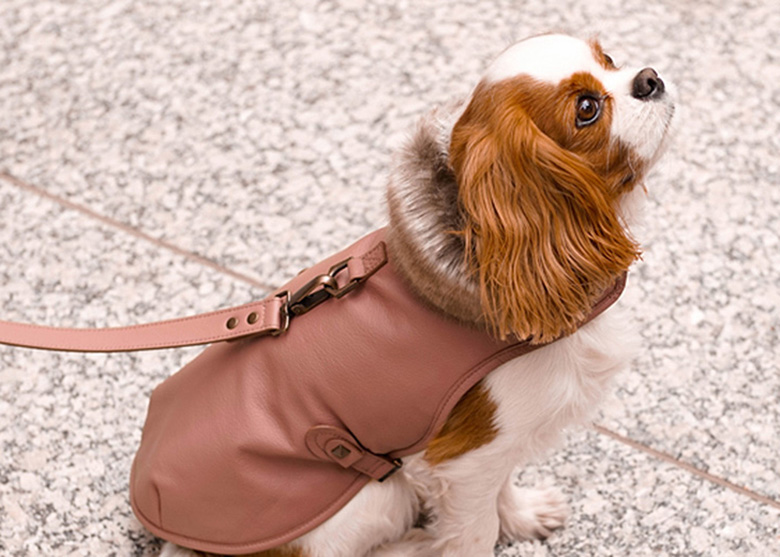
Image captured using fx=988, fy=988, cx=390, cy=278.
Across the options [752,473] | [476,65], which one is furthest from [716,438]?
[476,65]

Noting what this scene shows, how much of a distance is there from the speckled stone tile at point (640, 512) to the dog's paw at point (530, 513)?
0.08 feet

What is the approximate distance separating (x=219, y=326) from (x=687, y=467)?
113 cm

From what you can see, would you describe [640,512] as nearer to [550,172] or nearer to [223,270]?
[550,172]

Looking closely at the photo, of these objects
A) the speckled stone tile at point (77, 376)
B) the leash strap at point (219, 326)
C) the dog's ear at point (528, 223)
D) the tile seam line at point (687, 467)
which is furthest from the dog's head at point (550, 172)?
the speckled stone tile at point (77, 376)

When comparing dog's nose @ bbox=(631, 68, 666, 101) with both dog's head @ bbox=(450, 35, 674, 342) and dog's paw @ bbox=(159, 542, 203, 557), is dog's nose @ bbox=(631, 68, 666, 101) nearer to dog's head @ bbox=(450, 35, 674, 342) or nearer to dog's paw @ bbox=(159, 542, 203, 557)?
dog's head @ bbox=(450, 35, 674, 342)

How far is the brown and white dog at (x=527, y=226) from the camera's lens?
1468 millimetres

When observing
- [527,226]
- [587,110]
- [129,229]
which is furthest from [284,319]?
[129,229]

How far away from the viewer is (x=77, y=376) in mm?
2365

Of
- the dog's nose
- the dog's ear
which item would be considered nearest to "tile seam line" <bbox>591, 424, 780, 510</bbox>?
the dog's ear

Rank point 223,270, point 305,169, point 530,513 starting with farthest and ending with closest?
point 305,169, point 223,270, point 530,513

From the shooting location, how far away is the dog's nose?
5.11 ft

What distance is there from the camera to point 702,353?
239cm

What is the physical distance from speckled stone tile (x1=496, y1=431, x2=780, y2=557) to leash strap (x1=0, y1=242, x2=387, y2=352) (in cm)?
79

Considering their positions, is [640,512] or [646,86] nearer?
[646,86]
